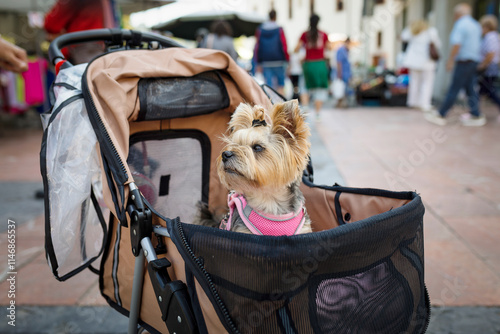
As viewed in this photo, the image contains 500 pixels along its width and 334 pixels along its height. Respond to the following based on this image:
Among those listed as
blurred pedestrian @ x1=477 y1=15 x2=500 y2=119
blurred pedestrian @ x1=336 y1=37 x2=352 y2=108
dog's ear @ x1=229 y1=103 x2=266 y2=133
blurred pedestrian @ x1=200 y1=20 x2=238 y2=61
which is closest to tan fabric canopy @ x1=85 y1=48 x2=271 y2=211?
dog's ear @ x1=229 y1=103 x2=266 y2=133

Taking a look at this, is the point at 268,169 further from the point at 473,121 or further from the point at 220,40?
the point at 473,121

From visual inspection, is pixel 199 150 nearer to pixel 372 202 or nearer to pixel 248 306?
pixel 372 202

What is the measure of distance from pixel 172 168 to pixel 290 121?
919 mm

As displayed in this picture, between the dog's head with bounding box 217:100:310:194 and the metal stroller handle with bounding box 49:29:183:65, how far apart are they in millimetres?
860

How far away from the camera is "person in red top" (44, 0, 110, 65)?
362 cm

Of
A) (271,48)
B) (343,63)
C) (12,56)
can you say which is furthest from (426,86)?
(12,56)

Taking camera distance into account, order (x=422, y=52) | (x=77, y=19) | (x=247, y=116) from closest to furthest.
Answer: (x=247, y=116), (x=77, y=19), (x=422, y=52)

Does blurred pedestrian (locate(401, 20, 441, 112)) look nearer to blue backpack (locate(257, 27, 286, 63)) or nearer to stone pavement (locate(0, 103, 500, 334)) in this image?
stone pavement (locate(0, 103, 500, 334))

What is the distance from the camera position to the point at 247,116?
2.14 metres

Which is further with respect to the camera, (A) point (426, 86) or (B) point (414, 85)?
(B) point (414, 85)

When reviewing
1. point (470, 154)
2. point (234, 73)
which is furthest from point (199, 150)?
point (470, 154)

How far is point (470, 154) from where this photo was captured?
610 centimetres

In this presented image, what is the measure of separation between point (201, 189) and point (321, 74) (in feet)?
22.9

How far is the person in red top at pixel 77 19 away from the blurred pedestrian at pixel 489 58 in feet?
26.2
